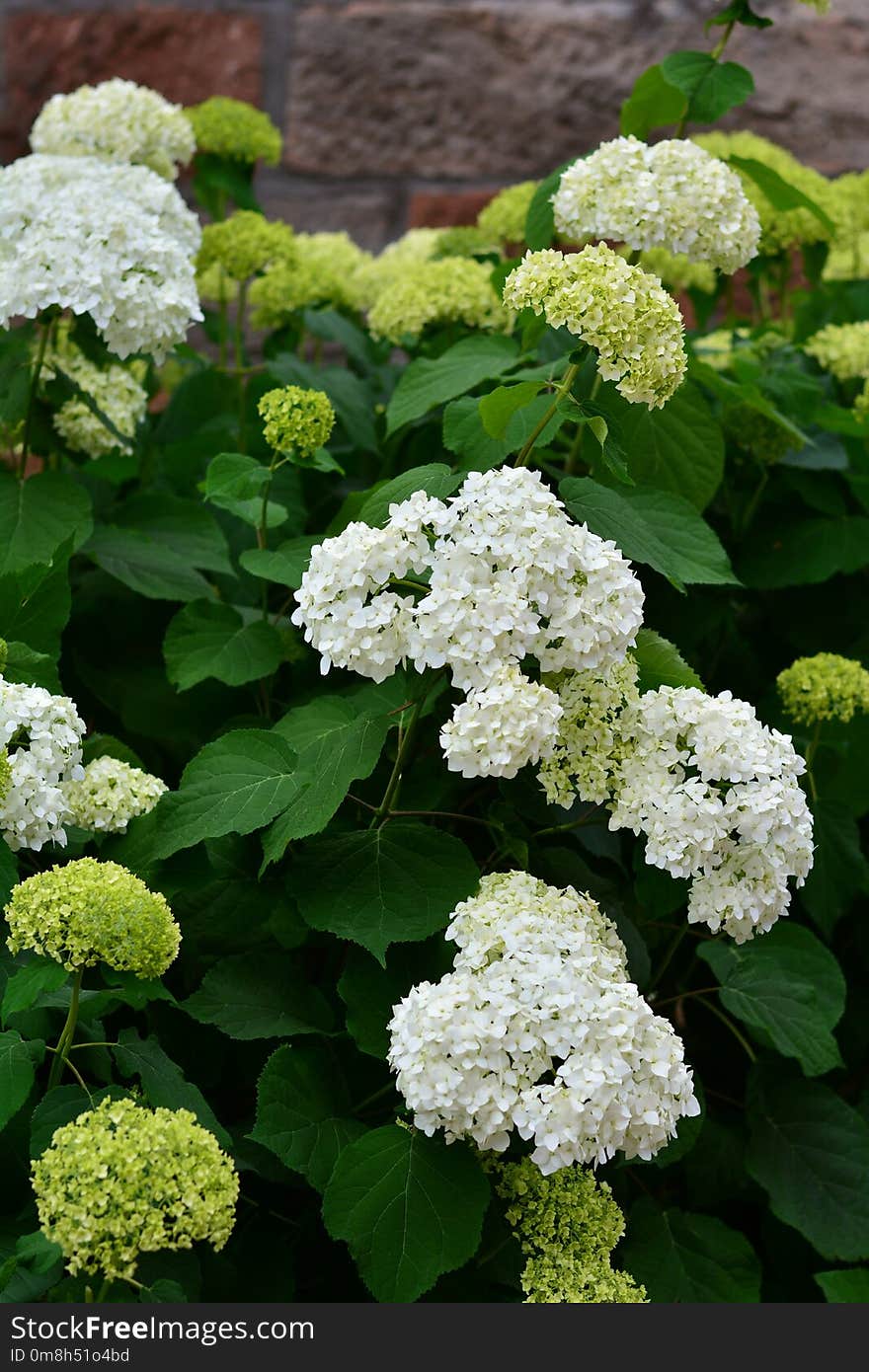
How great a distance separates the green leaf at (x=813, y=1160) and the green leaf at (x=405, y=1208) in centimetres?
46

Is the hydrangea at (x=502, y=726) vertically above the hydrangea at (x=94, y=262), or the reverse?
the hydrangea at (x=94, y=262)

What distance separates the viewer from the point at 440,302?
6.03 feet

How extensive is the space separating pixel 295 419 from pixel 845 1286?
2.95 feet

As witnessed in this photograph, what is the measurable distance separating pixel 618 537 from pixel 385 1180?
20.7 inches

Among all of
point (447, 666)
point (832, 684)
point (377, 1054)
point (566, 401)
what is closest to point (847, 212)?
point (832, 684)

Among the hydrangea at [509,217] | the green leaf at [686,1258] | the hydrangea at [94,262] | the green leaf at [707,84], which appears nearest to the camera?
the green leaf at [686,1258]

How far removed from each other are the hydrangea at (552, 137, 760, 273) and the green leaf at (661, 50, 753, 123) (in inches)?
6.0

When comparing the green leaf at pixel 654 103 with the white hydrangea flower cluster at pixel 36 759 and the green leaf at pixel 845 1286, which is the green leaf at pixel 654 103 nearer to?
the white hydrangea flower cluster at pixel 36 759

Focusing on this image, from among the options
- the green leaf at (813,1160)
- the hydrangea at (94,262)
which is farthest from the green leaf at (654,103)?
the green leaf at (813,1160)

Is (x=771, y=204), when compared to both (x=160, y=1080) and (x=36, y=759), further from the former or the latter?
(x=160, y=1080)

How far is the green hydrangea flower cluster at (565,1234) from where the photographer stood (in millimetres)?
1127

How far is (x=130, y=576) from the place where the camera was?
5.30 ft

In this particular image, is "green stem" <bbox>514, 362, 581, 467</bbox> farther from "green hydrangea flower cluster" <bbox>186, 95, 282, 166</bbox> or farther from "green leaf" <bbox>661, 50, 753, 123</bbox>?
"green hydrangea flower cluster" <bbox>186, 95, 282, 166</bbox>

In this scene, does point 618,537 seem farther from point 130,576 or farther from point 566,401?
point 130,576
